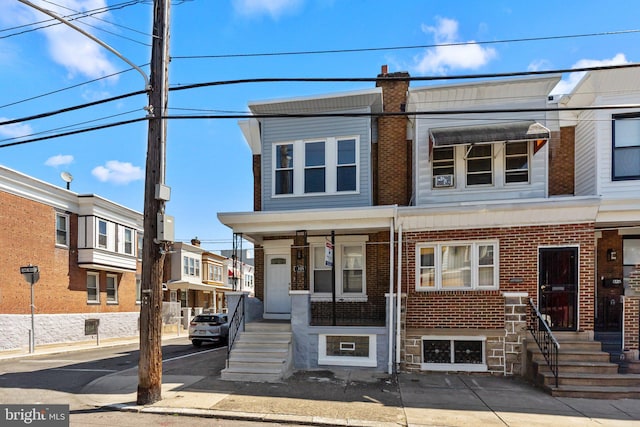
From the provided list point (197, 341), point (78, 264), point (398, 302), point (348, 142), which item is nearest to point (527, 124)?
point (348, 142)

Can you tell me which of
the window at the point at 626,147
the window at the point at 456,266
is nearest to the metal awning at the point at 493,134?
the window at the point at 626,147

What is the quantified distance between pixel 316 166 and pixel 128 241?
16.0 meters

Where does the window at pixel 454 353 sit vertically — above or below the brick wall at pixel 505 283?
below

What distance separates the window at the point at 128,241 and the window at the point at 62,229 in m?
3.88

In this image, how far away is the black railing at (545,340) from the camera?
820 cm

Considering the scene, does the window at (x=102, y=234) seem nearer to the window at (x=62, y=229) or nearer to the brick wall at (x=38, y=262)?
the brick wall at (x=38, y=262)

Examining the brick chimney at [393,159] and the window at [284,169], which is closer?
the brick chimney at [393,159]

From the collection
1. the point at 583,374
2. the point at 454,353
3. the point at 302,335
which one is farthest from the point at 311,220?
the point at 583,374

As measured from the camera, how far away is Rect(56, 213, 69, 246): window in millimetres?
18562

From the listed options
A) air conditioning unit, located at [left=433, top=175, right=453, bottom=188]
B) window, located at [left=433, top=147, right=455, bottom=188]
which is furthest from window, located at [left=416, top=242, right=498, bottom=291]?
window, located at [left=433, top=147, right=455, bottom=188]

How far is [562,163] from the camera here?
1180 cm

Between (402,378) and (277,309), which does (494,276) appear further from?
(277,309)

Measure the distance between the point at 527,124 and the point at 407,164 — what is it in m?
3.39

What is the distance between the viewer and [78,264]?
19.5 metres
